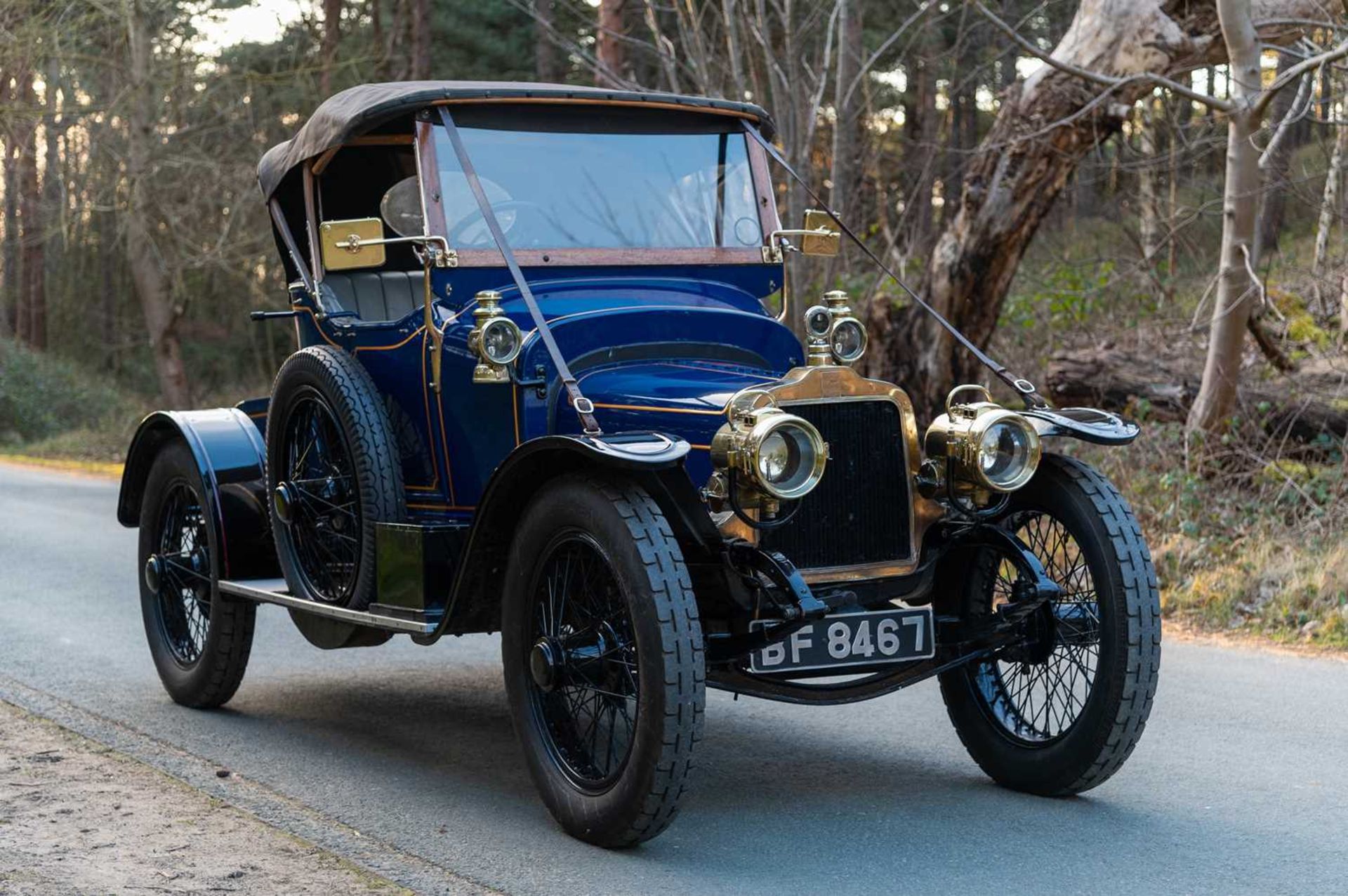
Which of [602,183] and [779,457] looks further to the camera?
[602,183]

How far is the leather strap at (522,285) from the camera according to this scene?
16.3ft

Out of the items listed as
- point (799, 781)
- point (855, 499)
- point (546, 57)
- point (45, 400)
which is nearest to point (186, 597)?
point (799, 781)

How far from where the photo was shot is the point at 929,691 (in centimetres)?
719

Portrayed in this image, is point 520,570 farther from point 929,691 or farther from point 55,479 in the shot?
point 55,479

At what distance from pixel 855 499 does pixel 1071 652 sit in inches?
34.5

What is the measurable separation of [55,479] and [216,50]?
745 cm

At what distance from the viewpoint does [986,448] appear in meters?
5.05

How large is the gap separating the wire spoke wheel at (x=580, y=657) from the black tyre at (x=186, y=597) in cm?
222

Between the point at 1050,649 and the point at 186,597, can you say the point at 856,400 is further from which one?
the point at 186,597

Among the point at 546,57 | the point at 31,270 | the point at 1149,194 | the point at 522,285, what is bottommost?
the point at 522,285

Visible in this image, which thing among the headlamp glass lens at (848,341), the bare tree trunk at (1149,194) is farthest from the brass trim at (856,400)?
the bare tree trunk at (1149,194)

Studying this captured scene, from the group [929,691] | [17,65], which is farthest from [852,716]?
[17,65]

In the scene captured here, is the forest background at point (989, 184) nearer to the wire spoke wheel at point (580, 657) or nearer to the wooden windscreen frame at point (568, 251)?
the wooden windscreen frame at point (568, 251)

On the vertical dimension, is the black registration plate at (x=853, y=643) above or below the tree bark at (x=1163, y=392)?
below
